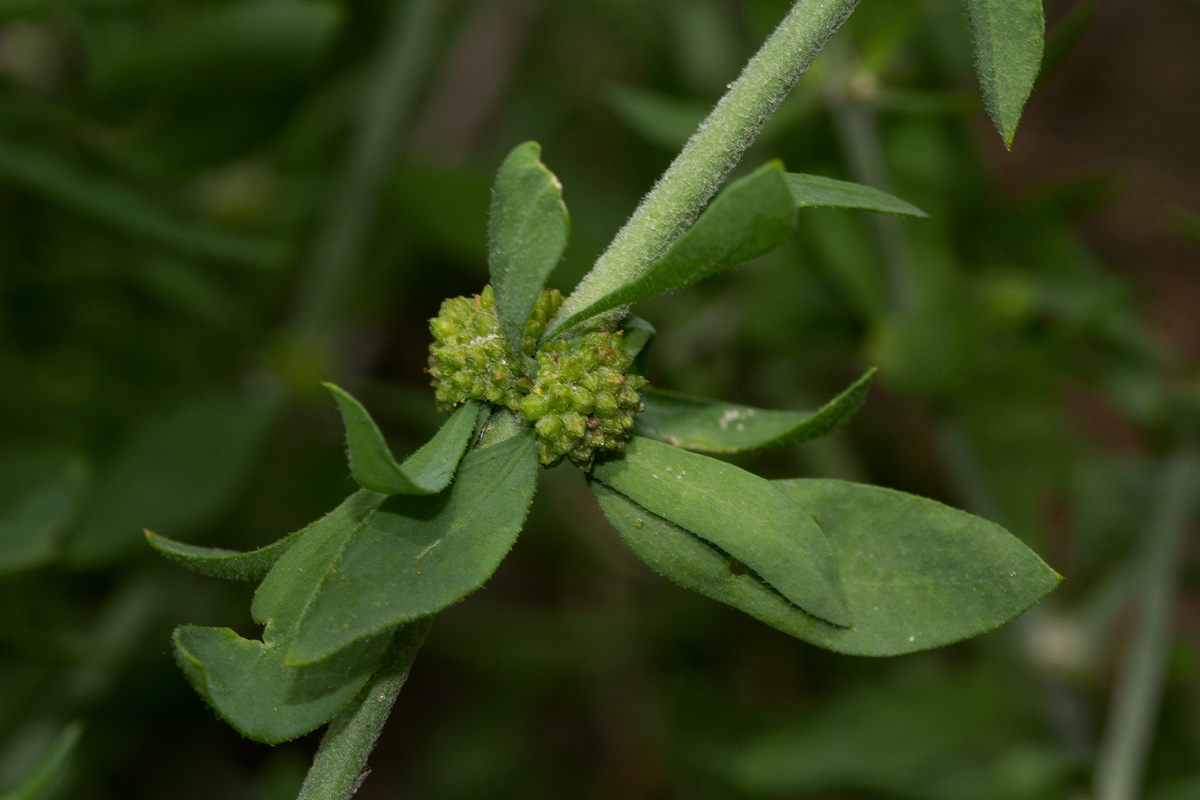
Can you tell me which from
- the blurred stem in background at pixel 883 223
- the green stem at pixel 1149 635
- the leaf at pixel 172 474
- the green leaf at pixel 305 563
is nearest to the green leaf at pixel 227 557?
the green leaf at pixel 305 563

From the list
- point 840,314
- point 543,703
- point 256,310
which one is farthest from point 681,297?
point 543,703

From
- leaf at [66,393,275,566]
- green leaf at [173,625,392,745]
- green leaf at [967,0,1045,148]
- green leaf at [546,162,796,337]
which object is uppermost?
green leaf at [967,0,1045,148]

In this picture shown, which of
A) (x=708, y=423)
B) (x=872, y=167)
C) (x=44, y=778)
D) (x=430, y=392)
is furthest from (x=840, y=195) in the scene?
(x=430, y=392)

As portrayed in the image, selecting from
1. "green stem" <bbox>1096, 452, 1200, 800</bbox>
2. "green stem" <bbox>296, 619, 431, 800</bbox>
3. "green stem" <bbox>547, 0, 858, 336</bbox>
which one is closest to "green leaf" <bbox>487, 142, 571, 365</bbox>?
"green stem" <bbox>547, 0, 858, 336</bbox>

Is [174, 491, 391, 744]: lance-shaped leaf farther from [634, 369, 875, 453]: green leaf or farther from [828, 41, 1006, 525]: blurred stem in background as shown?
[828, 41, 1006, 525]: blurred stem in background

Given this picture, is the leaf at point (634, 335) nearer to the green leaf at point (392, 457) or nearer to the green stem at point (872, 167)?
the green leaf at point (392, 457)

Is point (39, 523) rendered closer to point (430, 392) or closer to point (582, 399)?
point (582, 399)
